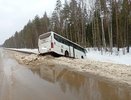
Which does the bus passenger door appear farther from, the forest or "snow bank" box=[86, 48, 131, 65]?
the forest

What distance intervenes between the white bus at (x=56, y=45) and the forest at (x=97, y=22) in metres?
7.93

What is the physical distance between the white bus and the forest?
7932 mm

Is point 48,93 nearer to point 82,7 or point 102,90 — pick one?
point 102,90

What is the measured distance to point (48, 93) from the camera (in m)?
9.93

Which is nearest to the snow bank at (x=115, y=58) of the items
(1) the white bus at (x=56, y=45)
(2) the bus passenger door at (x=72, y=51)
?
(2) the bus passenger door at (x=72, y=51)

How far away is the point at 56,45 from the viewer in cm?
3012

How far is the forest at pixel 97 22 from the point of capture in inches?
1753

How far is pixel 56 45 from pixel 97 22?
23.6m

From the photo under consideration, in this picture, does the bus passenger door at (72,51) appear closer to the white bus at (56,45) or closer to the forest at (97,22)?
the white bus at (56,45)

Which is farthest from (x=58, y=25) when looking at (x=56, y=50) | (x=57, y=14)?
(x=56, y=50)

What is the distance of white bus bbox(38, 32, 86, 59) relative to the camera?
29.9 metres

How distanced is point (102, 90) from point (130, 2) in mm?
31922

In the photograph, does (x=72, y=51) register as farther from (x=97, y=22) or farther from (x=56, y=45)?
(x=97, y=22)

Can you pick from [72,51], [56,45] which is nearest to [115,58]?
[72,51]
